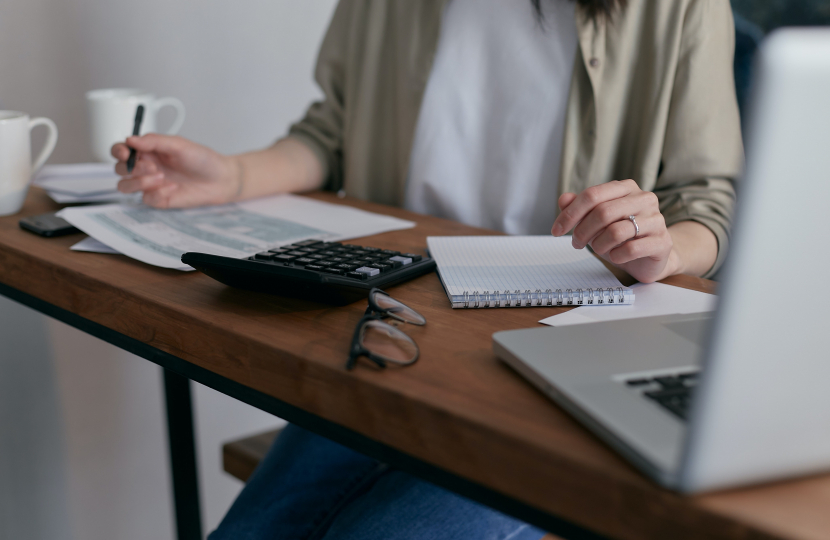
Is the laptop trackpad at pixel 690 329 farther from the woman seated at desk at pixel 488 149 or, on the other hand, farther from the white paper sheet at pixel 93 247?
the white paper sheet at pixel 93 247

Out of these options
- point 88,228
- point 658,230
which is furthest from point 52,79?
point 658,230

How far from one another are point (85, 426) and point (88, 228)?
74 centimetres

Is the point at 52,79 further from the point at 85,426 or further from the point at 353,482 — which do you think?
the point at 353,482

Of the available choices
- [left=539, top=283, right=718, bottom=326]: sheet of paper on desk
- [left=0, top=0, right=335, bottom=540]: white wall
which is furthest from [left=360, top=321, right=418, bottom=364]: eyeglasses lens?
[left=0, top=0, right=335, bottom=540]: white wall

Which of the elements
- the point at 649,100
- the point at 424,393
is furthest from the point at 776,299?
the point at 649,100

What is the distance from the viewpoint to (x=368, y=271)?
514 mm

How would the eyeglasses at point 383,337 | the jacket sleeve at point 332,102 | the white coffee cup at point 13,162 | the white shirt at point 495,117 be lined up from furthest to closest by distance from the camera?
the jacket sleeve at point 332,102, the white shirt at point 495,117, the white coffee cup at point 13,162, the eyeglasses at point 383,337

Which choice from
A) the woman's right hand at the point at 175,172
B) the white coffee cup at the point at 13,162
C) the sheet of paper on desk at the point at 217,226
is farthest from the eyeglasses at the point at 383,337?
the white coffee cup at the point at 13,162

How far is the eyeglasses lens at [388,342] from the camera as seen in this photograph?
16.1 inches

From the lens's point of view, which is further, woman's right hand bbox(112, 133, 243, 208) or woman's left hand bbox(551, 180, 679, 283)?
woman's right hand bbox(112, 133, 243, 208)

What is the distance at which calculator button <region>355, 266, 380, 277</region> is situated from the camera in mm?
508

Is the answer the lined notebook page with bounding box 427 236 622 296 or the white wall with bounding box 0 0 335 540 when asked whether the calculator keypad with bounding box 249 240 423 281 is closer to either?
the lined notebook page with bounding box 427 236 622 296

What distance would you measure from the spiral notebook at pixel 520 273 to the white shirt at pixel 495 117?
263 millimetres

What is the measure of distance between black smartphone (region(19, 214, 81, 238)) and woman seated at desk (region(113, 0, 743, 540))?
3.6 inches
